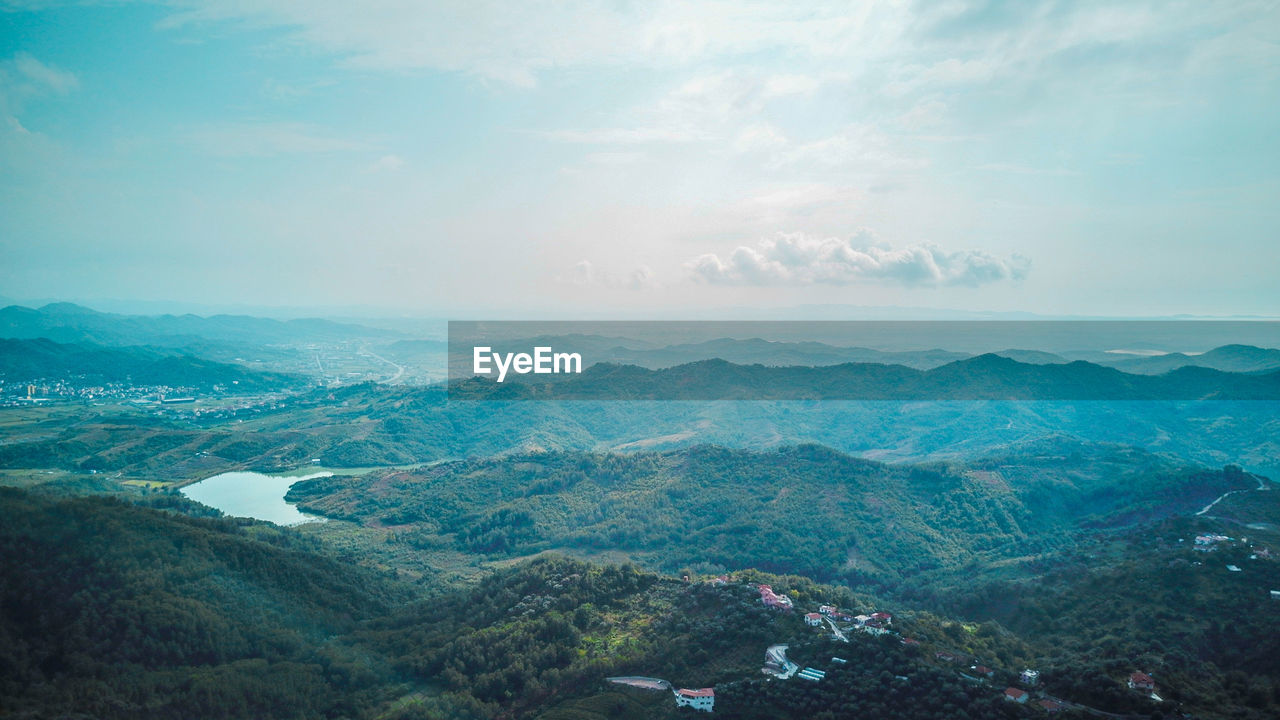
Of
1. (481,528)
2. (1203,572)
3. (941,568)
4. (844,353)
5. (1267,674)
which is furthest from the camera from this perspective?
(844,353)

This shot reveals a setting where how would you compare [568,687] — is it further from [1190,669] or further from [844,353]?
[844,353]

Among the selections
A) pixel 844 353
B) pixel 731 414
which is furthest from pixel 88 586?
pixel 844 353

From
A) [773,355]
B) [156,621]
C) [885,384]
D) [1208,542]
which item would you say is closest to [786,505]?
[1208,542]

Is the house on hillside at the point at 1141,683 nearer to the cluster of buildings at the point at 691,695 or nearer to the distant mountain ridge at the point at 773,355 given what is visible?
the cluster of buildings at the point at 691,695

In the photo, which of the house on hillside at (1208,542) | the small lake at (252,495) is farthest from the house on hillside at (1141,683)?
the small lake at (252,495)

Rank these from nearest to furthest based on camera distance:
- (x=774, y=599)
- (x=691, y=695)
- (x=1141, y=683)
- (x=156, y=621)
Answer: (x=1141, y=683), (x=691, y=695), (x=156, y=621), (x=774, y=599)

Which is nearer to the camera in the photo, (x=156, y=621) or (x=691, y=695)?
(x=691, y=695)

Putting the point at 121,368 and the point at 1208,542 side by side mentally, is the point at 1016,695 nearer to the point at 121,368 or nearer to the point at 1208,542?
the point at 1208,542

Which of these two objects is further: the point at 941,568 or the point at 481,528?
the point at 481,528

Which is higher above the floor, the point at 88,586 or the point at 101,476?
the point at 88,586
